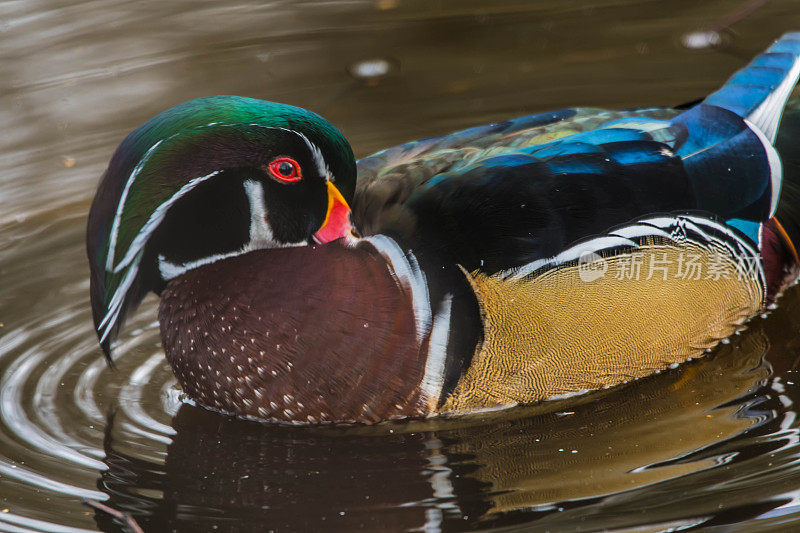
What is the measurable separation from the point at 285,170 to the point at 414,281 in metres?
0.53

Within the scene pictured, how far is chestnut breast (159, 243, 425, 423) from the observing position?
138 inches

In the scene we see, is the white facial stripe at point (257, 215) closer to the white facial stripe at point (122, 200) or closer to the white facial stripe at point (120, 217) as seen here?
the white facial stripe at point (120, 217)

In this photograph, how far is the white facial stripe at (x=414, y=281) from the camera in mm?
3527

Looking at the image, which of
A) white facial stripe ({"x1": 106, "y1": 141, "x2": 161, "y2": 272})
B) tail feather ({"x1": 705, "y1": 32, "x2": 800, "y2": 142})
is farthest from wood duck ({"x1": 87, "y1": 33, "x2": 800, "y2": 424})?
tail feather ({"x1": 705, "y1": 32, "x2": 800, "y2": 142})

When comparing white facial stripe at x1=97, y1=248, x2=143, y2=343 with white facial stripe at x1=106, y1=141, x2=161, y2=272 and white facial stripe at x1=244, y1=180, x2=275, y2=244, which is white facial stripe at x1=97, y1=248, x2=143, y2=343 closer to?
white facial stripe at x1=106, y1=141, x2=161, y2=272

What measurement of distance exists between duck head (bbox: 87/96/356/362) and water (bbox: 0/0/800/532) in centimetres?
51

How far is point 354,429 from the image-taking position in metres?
3.66

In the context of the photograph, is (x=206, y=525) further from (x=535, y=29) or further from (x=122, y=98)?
(x=535, y=29)

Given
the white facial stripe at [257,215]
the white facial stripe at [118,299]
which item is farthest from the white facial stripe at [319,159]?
the white facial stripe at [118,299]

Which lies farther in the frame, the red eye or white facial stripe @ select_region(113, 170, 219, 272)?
the red eye

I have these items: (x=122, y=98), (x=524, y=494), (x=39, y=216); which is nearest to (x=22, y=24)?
(x=122, y=98)

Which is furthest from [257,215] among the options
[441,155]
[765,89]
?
[765,89]

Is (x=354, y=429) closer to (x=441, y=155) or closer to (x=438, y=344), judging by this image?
(x=438, y=344)

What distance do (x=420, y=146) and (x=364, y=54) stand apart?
2.72 meters
